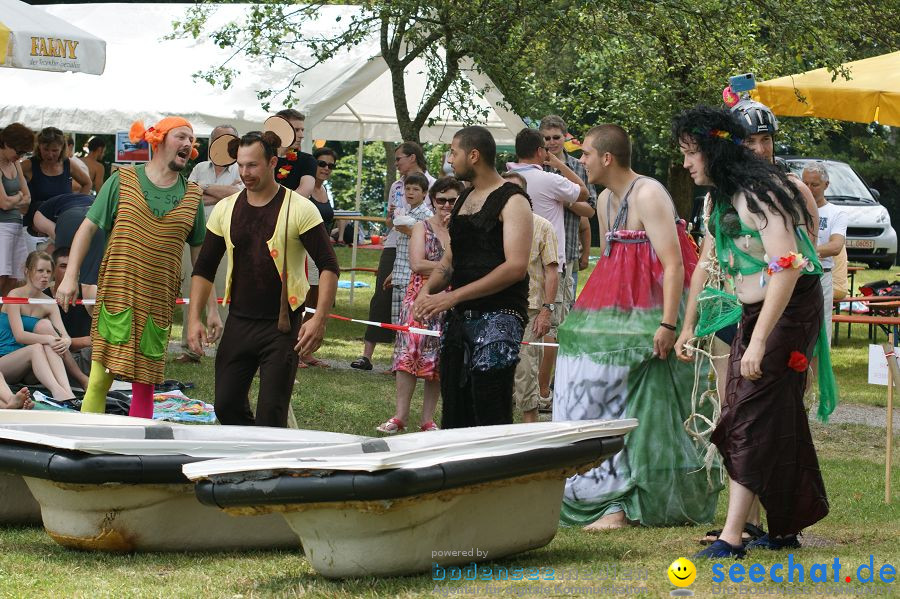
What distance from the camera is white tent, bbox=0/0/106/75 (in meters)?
9.20

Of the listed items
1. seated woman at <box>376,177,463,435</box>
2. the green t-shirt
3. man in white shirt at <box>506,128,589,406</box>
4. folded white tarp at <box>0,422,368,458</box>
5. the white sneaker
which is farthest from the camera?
the white sneaker

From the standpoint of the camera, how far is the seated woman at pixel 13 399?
9.20 m

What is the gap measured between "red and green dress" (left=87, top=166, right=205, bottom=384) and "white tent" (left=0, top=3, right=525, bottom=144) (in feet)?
20.5

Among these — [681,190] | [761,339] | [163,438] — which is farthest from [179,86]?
[761,339]

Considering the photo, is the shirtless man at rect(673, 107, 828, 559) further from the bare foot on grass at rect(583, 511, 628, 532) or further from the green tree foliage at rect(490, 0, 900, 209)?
the green tree foliage at rect(490, 0, 900, 209)

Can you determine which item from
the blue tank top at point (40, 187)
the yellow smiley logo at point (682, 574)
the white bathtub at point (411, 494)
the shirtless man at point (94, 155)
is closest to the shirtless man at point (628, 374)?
the white bathtub at point (411, 494)

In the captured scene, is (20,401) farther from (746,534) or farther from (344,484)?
(746,534)

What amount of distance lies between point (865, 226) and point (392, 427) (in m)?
16.4

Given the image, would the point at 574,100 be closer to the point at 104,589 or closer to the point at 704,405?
the point at 704,405

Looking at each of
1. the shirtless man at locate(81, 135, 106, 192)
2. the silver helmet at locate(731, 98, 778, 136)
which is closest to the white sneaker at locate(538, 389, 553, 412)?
the silver helmet at locate(731, 98, 778, 136)

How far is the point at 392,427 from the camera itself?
9.72 metres

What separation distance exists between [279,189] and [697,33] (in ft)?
25.5

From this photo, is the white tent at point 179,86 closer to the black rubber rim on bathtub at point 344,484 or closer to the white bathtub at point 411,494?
the white bathtub at point 411,494

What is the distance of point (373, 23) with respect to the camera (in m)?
14.4
